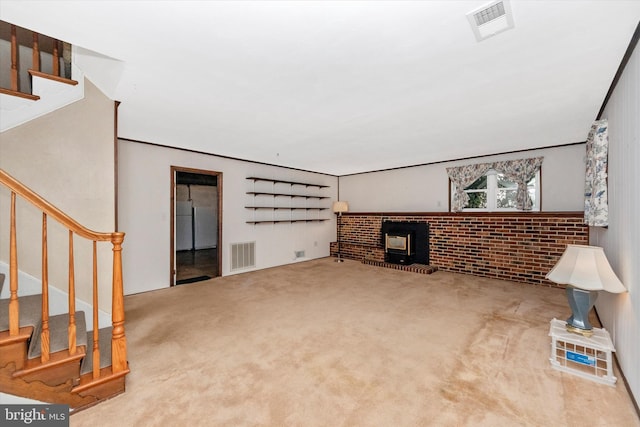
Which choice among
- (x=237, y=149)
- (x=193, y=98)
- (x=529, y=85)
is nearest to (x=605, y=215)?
(x=529, y=85)

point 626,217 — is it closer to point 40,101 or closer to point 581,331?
point 581,331

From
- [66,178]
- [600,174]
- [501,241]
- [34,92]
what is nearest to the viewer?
[34,92]

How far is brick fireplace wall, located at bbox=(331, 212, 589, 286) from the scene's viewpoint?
173 inches

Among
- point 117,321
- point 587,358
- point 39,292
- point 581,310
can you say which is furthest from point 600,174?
point 39,292

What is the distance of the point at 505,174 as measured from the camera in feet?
16.3

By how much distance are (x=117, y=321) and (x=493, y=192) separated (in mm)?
5998

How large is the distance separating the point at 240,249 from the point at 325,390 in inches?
155

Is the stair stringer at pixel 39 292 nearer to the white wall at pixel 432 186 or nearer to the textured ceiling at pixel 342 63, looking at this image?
the textured ceiling at pixel 342 63

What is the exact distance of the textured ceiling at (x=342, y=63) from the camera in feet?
4.91

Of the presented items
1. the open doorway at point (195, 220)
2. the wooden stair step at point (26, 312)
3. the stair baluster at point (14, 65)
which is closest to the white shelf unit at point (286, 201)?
the open doorway at point (195, 220)

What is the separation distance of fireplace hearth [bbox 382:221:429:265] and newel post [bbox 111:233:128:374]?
16.8ft

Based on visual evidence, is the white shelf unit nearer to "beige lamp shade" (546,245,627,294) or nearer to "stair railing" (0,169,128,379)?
"stair railing" (0,169,128,379)

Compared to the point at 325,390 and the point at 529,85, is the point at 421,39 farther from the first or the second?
the point at 325,390

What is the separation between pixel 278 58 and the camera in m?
1.92
